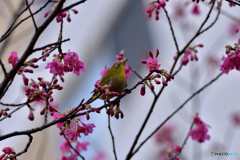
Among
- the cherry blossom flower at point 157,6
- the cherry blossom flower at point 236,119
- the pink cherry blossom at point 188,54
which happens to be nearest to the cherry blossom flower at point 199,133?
the pink cherry blossom at point 188,54

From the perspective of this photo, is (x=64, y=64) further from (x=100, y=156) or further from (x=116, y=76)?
(x=100, y=156)

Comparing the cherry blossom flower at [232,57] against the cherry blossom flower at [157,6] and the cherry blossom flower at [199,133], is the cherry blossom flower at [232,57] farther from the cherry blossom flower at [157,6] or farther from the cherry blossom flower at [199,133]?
the cherry blossom flower at [199,133]

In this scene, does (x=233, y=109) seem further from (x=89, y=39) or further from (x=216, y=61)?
(x=89, y=39)

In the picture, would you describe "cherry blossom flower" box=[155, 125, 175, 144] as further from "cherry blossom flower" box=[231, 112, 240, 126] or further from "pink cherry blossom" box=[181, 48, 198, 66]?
"pink cherry blossom" box=[181, 48, 198, 66]

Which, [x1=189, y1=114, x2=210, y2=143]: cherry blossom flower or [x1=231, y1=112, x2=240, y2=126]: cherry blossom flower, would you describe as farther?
[x1=231, y1=112, x2=240, y2=126]: cherry blossom flower

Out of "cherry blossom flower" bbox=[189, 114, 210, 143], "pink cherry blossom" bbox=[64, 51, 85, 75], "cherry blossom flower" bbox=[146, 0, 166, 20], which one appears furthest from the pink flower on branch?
"cherry blossom flower" bbox=[189, 114, 210, 143]

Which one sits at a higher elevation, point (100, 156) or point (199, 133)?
point (100, 156)

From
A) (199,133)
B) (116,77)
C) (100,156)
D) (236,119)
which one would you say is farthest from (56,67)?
(236,119)

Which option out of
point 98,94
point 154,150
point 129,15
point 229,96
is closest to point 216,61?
point 229,96

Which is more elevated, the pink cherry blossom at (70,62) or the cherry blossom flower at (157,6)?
the cherry blossom flower at (157,6)

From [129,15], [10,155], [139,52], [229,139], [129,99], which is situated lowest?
[10,155]

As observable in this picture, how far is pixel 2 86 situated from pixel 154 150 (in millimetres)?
3722

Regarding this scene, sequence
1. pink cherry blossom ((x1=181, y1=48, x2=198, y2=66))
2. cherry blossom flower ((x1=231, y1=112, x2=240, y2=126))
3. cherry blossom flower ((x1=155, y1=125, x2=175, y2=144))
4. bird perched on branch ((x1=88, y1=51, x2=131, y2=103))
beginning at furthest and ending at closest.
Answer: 1. cherry blossom flower ((x1=231, y1=112, x2=240, y2=126))
2. cherry blossom flower ((x1=155, y1=125, x2=175, y2=144))
3. pink cherry blossom ((x1=181, y1=48, x2=198, y2=66))
4. bird perched on branch ((x1=88, y1=51, x2=131, y2=103))

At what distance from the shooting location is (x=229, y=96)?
5.98 metres
